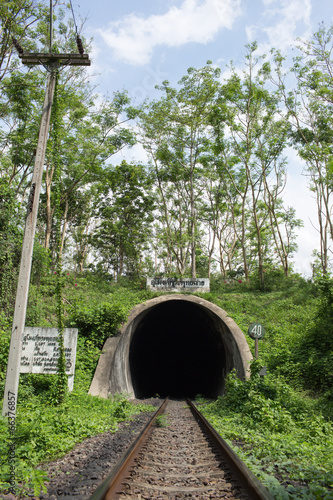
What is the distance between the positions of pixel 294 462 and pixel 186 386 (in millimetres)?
16092

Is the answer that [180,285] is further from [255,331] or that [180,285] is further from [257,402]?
[257,402]

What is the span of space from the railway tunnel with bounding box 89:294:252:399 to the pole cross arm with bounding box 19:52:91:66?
7.41 metres

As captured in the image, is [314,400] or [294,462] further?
[314,400]

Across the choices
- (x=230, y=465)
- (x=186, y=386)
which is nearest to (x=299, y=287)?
(x=186, y=386)

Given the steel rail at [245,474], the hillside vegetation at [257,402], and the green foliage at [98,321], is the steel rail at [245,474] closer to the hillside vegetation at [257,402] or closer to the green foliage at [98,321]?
the hillside vegetation at [257,402]

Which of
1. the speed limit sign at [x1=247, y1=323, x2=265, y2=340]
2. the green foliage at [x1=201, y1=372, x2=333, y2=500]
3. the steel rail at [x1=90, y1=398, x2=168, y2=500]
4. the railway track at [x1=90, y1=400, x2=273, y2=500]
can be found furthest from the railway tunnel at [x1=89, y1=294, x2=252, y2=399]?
the steel rail at [x1=90, y1=398, x2=168, y2=500]

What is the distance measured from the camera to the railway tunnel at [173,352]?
1043cm

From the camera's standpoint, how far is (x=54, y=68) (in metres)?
6.06

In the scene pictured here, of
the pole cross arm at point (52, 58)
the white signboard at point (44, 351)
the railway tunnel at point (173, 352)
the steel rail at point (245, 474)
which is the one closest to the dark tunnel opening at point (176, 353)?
the railway tunnel at point (173, 352)

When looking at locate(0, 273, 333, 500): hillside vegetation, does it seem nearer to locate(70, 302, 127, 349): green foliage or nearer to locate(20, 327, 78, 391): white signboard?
locate(70, 302, 127, 349): green foliage

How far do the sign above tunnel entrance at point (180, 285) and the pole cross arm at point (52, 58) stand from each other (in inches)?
419

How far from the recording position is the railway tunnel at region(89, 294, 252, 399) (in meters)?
10.4

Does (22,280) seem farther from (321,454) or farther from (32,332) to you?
(321,454)

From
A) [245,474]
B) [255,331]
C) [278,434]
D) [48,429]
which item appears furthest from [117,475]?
[255,331]
